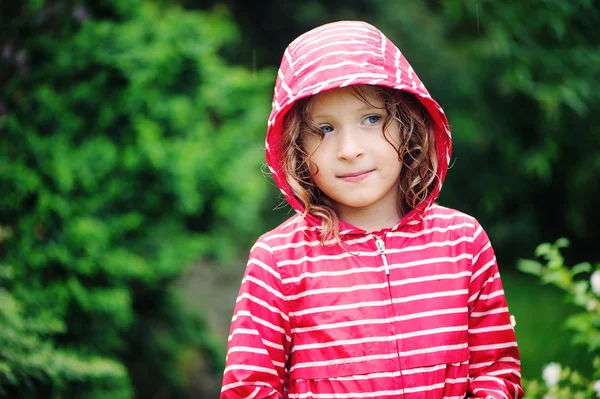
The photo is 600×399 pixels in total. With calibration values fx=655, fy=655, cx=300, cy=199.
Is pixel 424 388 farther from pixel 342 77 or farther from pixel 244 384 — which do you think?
pixel 342 77

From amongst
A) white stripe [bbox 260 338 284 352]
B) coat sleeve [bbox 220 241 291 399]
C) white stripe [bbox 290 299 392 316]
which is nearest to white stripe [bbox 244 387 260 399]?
coat sleeve [bbox 220 241 291 399]

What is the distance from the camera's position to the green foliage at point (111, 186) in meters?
3.01

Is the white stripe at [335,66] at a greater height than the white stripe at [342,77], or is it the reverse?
the white stripe at [335,66]

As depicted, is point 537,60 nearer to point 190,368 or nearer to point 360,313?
point 190,368

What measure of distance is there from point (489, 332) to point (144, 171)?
7.25ft

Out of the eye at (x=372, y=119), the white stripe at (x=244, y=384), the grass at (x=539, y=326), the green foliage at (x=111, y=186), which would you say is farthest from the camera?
the grass at (x=539, y=326)

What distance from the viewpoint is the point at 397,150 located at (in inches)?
70.1

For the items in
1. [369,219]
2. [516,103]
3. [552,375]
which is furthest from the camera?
[516,103]

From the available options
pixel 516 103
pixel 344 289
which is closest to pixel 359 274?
pixel 344 289

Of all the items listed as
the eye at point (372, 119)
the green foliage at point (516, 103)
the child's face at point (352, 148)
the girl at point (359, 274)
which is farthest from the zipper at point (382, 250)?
the green foliage at point (516, 103)

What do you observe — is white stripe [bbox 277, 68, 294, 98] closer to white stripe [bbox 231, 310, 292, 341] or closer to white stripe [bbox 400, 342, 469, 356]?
white stripe [bbox 231, 310, 292, 341]

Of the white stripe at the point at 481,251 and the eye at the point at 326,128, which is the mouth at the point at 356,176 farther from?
the white stripe at the point at 481,251

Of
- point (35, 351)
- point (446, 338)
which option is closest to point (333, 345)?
point (446, 338)

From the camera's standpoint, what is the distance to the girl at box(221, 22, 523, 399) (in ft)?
5.52
